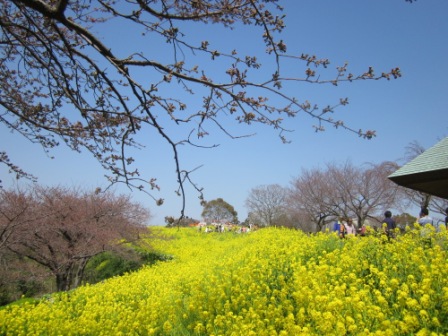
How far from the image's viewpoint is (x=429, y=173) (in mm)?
7242

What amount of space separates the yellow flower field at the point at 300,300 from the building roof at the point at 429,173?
1448 mm

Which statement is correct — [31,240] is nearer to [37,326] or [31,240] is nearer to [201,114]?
[37,326]

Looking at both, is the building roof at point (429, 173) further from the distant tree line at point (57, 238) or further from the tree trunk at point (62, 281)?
the tree trunk at point (62, 281)

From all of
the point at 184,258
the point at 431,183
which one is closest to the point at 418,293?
the point at 431,183

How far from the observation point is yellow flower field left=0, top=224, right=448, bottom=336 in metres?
3.21

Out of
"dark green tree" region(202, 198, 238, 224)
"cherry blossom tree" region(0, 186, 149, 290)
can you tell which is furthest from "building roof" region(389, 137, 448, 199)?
"dark green tree" region(202, 198, 238, 224)

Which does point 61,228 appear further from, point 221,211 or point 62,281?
point 221,211

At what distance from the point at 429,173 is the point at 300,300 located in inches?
196

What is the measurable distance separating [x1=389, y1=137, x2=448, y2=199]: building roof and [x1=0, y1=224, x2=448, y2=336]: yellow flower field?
1448mm

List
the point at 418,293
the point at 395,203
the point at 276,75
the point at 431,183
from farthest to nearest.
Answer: the point at 395,203 < the point at 431,183 < the point at 418,293 < the point at 276,75

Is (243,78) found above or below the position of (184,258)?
above

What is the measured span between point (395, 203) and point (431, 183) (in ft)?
87.7

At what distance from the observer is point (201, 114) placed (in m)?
2.70

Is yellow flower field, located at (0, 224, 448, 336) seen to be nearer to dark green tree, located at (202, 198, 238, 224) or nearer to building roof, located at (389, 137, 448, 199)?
building roof, located at (389, 137, 448, 199)
